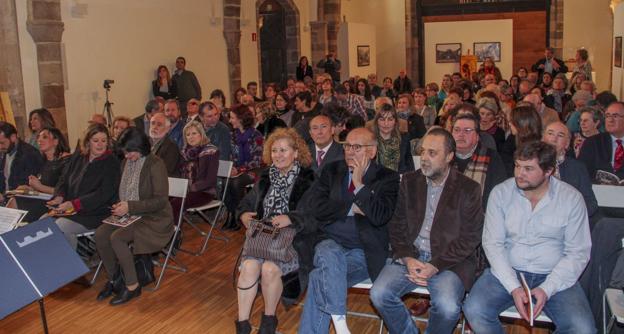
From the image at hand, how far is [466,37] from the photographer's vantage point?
1867 centimetres

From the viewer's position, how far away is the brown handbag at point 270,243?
4270 mm

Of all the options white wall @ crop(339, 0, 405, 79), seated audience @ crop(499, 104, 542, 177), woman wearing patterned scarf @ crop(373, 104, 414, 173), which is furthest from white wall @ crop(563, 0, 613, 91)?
seated audience @ crop(499, 104, 542, 177)

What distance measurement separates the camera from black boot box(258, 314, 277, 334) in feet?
14.3

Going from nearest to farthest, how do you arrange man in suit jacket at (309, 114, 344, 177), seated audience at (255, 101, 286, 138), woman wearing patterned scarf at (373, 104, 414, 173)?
man in suit jacket at (309, 114, 344, 177) → woman wearing patterned scarf at (373, 104, 414, 173) → seated audience at (255, 101, 286, 138)

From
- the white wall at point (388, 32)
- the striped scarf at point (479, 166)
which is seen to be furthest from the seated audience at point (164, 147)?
Answer: the white wall at point (388, 32)

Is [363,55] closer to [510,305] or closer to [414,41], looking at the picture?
[414,41]

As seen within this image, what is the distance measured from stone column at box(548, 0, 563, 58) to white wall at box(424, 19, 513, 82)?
1657mm

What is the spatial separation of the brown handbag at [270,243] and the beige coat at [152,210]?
1.20m

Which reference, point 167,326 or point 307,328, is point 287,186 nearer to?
point 307,328

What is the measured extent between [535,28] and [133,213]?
17.6 meters

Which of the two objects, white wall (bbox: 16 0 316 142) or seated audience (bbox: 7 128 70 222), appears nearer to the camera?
seated audience (bbox: 7 128 70 222)

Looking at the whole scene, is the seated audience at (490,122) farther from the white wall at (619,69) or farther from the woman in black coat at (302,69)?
the woman in black coat at (302,69)

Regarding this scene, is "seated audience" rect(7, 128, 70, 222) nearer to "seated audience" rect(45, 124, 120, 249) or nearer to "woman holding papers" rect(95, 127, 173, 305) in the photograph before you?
"seated audience" rect(45, 124, 120, 249)

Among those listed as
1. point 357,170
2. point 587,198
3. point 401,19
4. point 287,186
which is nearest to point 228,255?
point 287,186
